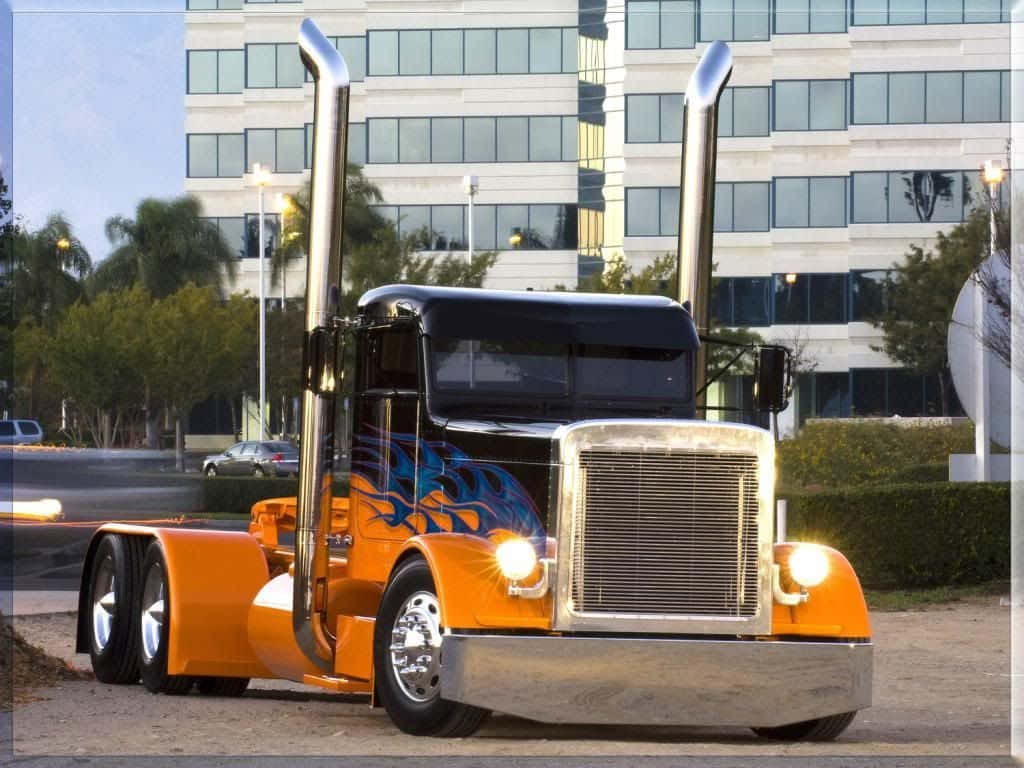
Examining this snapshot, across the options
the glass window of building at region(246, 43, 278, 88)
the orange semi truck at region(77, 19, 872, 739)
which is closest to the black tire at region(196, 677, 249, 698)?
the orange semi truck at region(77, 19, 872, 739)

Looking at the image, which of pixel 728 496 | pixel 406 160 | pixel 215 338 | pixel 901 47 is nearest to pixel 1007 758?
pixel 728 496

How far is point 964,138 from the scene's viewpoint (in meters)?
56.7

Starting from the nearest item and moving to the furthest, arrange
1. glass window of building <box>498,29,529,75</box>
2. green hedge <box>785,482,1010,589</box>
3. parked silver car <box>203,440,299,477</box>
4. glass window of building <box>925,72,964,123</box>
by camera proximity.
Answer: green hedge <box>785,482,1010,589</box>, parked silver car <box>203,440,299,477</box>, glass window of building <box>498,29,529,75</box>, glass window of building <box>925,72,964,123</box>

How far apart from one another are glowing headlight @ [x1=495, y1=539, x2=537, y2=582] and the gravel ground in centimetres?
84

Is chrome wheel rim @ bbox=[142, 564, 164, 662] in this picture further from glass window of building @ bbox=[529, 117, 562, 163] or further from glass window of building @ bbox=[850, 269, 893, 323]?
glass window of building @ bbox=[850, 269, 893, 323]

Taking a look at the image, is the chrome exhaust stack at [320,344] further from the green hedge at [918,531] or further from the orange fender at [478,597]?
the green hedge at [918,531]

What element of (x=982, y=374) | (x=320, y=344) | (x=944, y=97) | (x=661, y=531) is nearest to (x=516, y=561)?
(x=661, y=531)

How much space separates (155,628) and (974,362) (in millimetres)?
15824

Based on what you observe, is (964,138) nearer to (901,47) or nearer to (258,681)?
(901,47)

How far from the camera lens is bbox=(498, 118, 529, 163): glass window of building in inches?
1879

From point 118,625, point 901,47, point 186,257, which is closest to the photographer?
point 118,625

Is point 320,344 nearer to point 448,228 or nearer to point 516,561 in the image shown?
point 516,561

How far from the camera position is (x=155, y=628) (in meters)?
13.3

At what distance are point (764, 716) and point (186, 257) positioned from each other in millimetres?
41606
